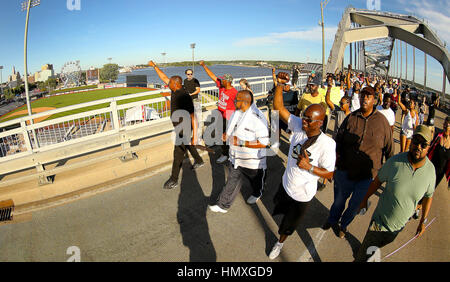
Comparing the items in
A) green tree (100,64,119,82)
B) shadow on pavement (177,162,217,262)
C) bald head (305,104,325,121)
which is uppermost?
green tree (100,64,119,82)

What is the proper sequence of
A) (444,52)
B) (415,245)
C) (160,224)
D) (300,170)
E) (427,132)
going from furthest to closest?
1. (444,52)
2. (160,224)
3. (415,245)
4. (300,170)
5. (427,132)

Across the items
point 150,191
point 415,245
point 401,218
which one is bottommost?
point 415,245

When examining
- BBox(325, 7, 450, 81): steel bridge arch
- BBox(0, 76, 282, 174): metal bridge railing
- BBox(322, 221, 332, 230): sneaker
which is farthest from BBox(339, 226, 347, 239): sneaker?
BBox(325, 7, 450, 81): steel bridge arch

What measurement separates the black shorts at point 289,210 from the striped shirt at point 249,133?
84 cm

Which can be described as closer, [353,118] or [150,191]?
[353,118]

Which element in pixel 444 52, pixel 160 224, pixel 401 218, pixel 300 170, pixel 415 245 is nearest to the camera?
pixel 401 218

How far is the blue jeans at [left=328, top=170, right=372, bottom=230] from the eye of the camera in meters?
3.26

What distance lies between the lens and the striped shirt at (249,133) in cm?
356

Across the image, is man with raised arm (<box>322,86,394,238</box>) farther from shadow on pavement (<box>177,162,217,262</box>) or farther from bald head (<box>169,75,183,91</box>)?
bald head (<box>169,75,183,91</box>)

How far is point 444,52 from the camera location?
2430cm
